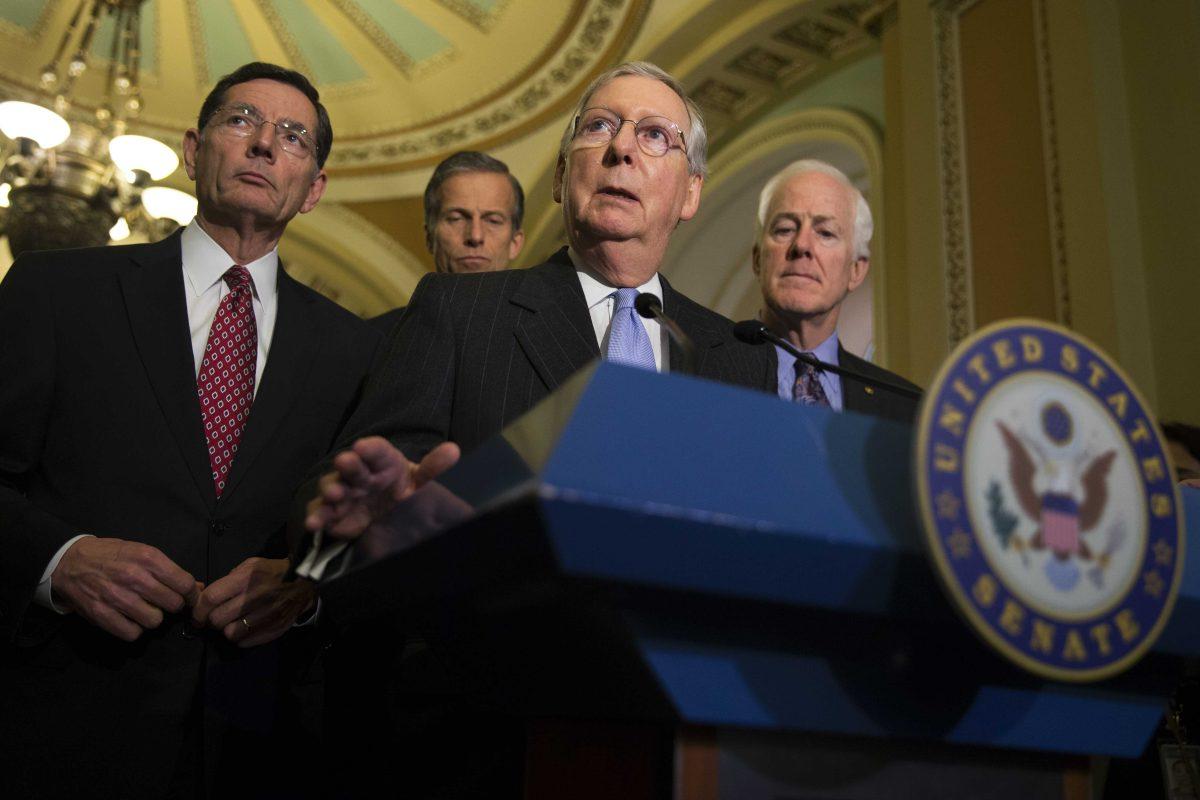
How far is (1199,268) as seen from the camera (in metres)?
3.31

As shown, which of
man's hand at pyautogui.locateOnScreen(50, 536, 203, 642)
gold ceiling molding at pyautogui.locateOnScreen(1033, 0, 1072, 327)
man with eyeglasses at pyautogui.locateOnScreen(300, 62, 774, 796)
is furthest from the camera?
gold ceiling molding at pyautogui.locateOnScreen(1033, 0, 1072, 327)

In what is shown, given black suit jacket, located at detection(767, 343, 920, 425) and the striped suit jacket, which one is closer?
the striped suit jacket

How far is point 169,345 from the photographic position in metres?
1.54

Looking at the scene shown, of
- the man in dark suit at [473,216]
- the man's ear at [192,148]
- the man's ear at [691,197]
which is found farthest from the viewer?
the man in dark suit at [473,216]

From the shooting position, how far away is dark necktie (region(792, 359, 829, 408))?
1968mm

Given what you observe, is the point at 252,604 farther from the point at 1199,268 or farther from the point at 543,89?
the point at 543,89

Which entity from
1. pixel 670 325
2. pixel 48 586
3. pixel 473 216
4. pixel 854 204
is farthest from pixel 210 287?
pixel 854 204

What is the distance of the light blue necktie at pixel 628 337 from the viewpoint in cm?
131

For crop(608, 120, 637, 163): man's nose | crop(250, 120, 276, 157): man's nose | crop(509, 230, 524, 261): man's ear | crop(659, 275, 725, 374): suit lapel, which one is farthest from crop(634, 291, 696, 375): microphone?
crop(509, 230, 524, 261): man's ear

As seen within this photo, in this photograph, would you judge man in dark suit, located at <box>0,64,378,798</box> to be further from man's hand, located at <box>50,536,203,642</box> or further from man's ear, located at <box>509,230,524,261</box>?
man's ear, located at <box>509,230,524,261</box>

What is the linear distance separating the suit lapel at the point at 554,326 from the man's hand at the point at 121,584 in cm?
52

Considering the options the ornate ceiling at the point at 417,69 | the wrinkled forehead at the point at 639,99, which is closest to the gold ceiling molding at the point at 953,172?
the ornate ceiling at the point at 417,69

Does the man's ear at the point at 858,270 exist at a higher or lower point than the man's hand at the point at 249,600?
higher

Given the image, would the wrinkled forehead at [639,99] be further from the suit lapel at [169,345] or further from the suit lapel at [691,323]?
the suit lapel at [169,345]
